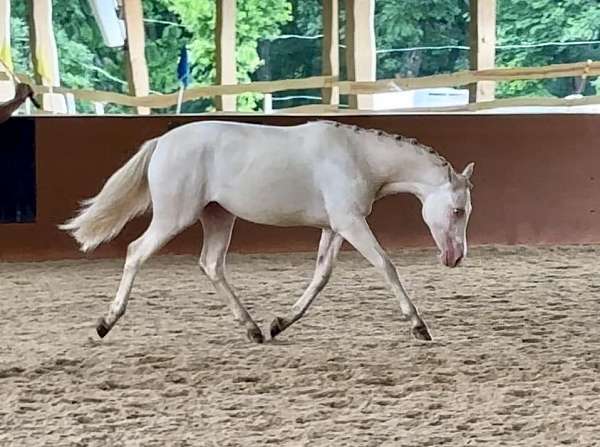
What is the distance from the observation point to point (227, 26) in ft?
24.8

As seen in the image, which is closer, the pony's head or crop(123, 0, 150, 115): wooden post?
the pony's head

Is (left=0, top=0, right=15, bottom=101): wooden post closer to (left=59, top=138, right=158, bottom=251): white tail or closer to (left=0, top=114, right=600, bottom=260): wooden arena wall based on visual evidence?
(left=0, top=114, right=600, bottom=260): wooden arena wall

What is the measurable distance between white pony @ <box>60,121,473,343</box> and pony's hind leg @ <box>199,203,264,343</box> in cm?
7

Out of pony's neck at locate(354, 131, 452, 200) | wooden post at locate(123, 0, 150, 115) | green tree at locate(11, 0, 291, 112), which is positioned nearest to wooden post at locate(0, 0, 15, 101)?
green tree at locate(11, 0, 291, 112)

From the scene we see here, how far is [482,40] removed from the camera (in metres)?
7.65

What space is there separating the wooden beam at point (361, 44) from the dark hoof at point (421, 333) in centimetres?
381

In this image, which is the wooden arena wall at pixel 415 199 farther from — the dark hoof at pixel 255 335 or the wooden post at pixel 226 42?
the dark hoof at pixel 255 335

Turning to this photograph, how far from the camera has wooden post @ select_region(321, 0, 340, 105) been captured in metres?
7.63

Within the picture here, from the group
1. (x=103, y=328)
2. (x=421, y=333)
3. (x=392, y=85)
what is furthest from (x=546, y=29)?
(x=103, y=328)

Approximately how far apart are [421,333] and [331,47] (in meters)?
4.05

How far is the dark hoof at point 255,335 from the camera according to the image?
3979 millimetres

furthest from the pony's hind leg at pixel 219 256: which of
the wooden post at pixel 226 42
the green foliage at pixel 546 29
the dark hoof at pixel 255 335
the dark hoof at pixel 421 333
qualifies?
the green foliage at pixel 546 29

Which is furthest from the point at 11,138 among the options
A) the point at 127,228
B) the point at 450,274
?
the point at 450,274

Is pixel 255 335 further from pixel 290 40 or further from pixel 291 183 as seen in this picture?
pixel 290 40
